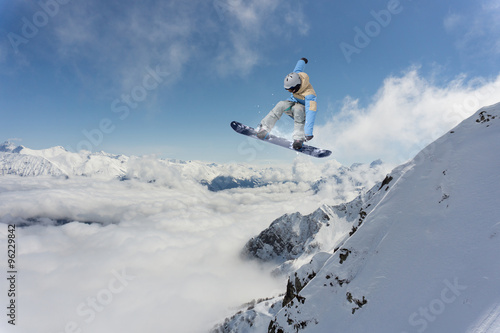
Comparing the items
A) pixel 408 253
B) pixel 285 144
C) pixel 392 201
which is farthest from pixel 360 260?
pixel 285 144

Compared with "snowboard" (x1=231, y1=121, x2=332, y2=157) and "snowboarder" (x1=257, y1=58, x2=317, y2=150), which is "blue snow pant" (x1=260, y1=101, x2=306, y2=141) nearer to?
"snowboarder" (x1=257, y1=58, x2=317, y2=150)

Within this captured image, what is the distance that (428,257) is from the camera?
867 centimetres

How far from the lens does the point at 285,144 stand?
43.5ft

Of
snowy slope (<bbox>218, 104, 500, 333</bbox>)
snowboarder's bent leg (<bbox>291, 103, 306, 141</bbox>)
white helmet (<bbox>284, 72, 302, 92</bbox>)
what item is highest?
white helmet (<bbox>284, 72, 302, 92</bbox>)

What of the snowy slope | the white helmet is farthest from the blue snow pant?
the snowy slope

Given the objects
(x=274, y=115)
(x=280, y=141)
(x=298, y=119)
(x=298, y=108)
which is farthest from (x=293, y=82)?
(x=280, y=141)

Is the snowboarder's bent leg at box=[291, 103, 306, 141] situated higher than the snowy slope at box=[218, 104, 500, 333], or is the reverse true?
the snowboarder's bent leg at box=[291, 103, 306, 141]

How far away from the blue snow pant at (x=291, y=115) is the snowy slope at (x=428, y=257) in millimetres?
7464

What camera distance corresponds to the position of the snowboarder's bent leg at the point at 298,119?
976 centimetres

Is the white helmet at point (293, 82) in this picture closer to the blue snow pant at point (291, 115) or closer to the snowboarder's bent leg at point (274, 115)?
the blue snow pant at point (291, 115)

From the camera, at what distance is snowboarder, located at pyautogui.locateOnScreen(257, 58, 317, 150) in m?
8.43

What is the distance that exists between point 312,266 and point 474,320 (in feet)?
52.3

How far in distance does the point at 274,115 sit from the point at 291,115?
88cm

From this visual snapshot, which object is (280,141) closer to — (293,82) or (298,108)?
(298,108)
